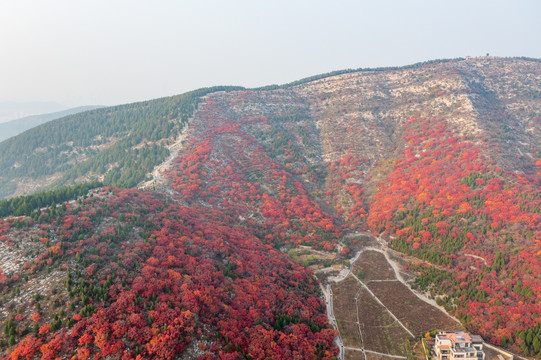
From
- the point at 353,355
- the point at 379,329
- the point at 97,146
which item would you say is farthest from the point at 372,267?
the point at 97,146

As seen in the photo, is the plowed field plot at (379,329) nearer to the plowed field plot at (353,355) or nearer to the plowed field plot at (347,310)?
the plowed field plot at (347,310)

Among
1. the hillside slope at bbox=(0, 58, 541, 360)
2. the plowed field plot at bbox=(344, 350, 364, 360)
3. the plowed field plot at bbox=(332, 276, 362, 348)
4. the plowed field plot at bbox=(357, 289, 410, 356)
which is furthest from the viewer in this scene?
the plowed field plot at bbox=(332, 276, 362, 348)

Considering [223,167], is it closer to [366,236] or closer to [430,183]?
[366,236]

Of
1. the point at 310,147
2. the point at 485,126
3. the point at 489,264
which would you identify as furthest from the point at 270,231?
the point at 485,126

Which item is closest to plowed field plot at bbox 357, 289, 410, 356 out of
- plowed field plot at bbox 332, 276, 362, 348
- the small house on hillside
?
plowed field plot at bbox 332, 276, 362, 348

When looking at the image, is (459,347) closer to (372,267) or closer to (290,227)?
(372,267)

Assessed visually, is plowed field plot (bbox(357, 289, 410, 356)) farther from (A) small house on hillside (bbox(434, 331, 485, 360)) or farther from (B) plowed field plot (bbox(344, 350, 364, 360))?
(A) small house on hillside (bbox(434, 331, 485, 360))
